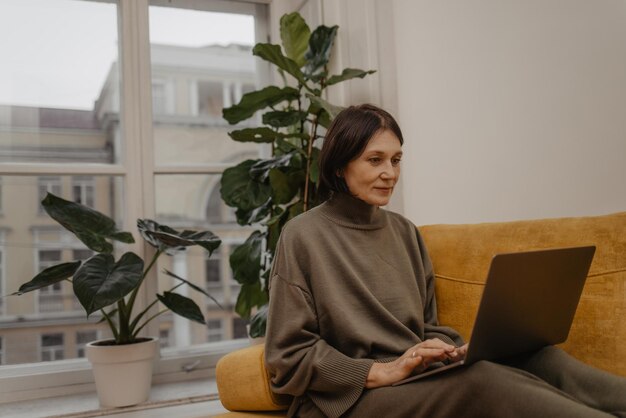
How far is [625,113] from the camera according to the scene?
1763 mm

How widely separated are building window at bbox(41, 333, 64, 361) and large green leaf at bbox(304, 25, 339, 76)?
1563 millimetres

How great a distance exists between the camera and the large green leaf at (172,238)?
222 cm

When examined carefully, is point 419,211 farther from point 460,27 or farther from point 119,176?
point 119,176

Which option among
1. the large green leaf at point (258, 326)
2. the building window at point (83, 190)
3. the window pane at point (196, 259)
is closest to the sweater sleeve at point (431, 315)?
the large green leaf at point (258, 326)

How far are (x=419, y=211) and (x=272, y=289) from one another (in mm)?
1161

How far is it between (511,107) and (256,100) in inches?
38.4

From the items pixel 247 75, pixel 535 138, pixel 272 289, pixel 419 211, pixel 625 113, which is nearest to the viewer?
pixel 272 289

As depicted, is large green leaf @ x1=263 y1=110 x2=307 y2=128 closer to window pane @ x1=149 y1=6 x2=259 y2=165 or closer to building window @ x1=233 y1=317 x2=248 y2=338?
window pane @ x1=149 y1=6 x2=259 y2=165

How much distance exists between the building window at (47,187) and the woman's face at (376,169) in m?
1.59

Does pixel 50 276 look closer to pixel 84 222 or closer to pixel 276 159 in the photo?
pixel 84 222

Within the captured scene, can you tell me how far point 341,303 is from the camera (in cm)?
142

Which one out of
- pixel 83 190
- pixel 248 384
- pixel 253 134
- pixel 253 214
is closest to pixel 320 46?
pixel 253 134

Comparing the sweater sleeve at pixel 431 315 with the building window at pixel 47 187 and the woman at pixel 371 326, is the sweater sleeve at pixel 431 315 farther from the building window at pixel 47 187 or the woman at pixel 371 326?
the building window at pixel 47 187

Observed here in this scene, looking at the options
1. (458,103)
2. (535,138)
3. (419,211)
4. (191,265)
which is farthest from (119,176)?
(535,138)
